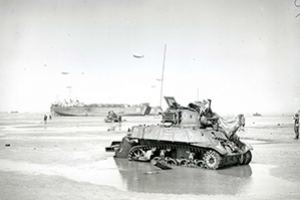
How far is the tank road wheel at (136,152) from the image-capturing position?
717 inches

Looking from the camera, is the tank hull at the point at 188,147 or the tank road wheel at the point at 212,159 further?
the tank hull at the point at 188,147

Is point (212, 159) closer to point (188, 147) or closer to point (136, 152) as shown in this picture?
point (188, 147)

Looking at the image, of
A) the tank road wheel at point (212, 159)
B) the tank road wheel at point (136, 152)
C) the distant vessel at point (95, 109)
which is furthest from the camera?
the distant vessel at point (95, 109)

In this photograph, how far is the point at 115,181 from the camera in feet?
42.0

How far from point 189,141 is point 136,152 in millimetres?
3065

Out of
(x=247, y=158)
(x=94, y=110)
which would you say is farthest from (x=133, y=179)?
(x=94, y=110)

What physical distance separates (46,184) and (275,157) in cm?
1136

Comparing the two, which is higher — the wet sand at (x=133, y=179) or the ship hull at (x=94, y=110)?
the ship hull at (x=94, y=110)

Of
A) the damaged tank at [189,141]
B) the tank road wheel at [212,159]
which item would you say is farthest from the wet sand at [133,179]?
the damaged tank at [189,141]

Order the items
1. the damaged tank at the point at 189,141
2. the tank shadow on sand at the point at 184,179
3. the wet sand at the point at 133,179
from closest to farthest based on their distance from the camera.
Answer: the wet sand at the point at 133,179, the tank shadow on sand at the point at 184,179, the damaged tank at the point at 189,141

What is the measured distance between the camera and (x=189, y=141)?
16281 mm

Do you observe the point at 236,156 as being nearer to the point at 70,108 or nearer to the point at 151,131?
the point at 151,131

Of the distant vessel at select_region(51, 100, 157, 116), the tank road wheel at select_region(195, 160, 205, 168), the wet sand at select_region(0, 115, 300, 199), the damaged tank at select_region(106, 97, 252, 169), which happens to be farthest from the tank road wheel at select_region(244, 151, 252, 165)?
the distant vessel at select_region(51, 100, 157, 116)

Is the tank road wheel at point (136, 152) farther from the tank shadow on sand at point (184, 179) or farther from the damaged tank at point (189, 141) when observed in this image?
the tank shadow on sand at point (184, 179)
